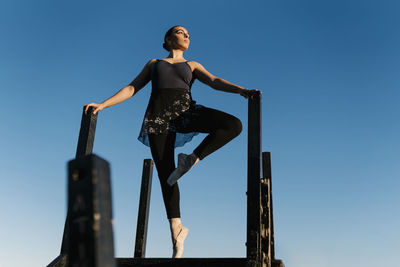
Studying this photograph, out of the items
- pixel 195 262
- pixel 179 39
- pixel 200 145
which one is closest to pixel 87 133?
pixel 200 145

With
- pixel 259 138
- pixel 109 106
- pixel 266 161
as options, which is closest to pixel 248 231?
pixel 259 138

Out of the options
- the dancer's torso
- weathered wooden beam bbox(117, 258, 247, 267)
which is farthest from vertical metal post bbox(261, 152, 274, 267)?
the dancer's torso

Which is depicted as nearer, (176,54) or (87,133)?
(87,133)

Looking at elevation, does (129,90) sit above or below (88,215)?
above

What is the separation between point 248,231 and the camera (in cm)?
278

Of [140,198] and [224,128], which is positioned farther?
[140,198]

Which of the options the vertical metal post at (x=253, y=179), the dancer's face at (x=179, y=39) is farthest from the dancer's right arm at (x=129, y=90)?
the vertical metal post at (x=253, y=179)

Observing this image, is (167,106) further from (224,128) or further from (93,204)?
(93,204)

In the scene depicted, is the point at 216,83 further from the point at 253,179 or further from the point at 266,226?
the point at 266,226

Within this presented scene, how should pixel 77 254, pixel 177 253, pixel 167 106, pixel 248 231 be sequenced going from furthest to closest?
pixel 167 106 → pixel 177 253 → pixel 248 231 → pixel 77 254

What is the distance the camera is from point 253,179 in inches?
115

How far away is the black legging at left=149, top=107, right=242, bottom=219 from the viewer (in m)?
3.26

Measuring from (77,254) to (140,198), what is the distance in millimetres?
4394

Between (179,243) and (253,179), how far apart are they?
0.88 m
